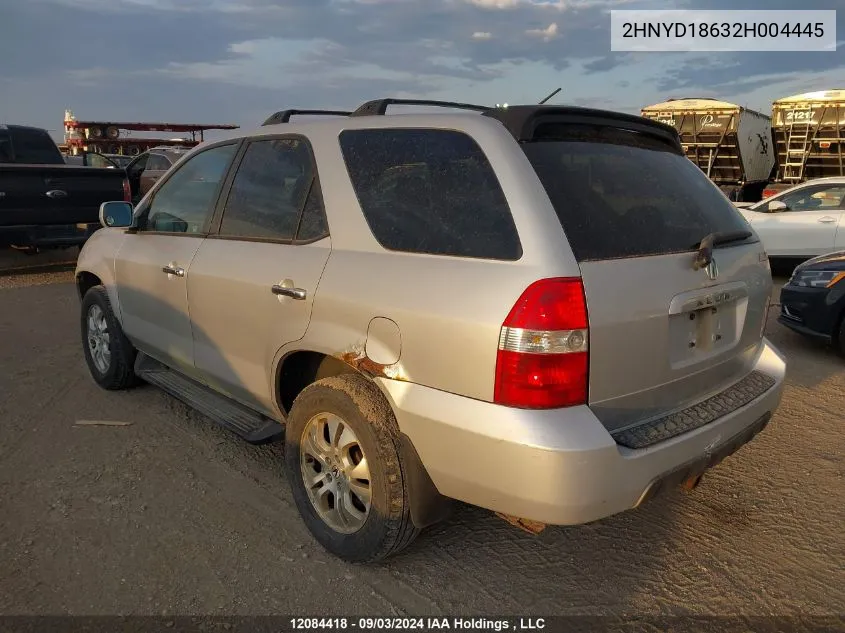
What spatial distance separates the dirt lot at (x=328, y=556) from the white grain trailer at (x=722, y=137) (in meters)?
14.8

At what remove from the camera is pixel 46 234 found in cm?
884

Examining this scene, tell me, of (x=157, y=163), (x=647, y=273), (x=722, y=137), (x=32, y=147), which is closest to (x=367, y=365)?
(x=647, y=273)

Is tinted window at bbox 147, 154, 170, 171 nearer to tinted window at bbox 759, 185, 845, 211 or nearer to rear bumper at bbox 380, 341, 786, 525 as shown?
tinted window at bbox 759, 185, 845, 211

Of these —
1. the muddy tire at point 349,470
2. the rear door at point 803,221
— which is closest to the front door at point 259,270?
the muddy tire at point 349,470

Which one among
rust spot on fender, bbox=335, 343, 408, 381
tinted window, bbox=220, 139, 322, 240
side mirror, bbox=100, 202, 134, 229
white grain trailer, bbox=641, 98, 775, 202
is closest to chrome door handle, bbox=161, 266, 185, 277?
tinted window, bbox=220, 139, 322, 240

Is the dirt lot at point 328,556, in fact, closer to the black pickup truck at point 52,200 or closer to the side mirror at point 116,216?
the side mirror at point 116,216

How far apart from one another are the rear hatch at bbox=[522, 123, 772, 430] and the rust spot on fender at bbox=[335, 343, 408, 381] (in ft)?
2.20

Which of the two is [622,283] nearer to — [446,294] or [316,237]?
[446,294]

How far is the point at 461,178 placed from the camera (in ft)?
7.96

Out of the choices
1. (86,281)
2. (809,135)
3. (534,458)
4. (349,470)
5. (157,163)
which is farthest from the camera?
(809,135)

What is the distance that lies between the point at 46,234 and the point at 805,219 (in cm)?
1027

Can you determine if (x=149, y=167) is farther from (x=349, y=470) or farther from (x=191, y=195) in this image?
(x=349, y=470)

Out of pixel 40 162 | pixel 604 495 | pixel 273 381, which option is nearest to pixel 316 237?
pixel 273 381

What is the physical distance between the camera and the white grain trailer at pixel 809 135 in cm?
1609
